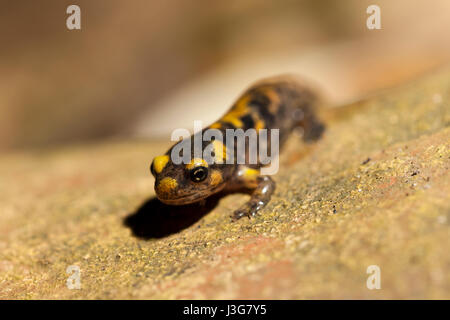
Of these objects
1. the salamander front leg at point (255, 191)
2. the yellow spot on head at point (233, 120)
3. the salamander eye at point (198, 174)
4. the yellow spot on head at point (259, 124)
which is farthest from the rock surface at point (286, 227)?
the yellow spot on head at point (233, 120)

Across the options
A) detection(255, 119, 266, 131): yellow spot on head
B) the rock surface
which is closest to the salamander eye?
the rock surface

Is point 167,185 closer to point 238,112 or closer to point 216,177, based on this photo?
point 216,177

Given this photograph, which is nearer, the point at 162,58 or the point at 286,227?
the point at 286,227

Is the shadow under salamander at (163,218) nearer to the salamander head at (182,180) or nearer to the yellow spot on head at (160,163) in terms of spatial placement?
the salamander head at (182,180)

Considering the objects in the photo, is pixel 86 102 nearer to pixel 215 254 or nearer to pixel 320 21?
pixel 320 21

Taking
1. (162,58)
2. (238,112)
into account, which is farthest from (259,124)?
(162,58)

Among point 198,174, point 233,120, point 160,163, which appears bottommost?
point 198,174

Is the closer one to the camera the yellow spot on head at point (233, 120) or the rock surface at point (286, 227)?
the rock surface at point (286, 227)

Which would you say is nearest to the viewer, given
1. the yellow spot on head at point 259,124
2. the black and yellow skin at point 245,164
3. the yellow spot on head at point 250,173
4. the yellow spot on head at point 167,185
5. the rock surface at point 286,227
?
the rock surface at point 286,227
